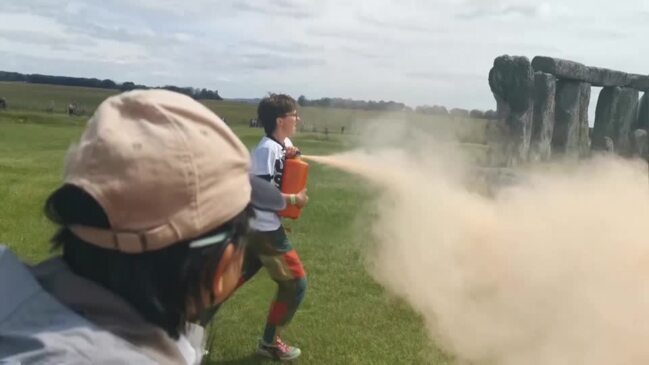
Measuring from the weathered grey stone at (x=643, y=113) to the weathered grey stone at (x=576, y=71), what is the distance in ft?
4.39

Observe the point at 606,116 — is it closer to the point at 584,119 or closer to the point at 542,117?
the point at 584,119

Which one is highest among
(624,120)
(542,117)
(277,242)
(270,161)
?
(270,161)

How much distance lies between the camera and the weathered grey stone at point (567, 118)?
65.8 ft

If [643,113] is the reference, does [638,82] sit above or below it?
above

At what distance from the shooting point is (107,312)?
1645 millimetres

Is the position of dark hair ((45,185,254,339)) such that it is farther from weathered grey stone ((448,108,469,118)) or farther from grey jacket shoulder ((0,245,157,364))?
weathered grey stone ((448,108,469,118))

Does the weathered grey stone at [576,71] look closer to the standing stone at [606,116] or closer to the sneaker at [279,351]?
the standing stone at [606,116]

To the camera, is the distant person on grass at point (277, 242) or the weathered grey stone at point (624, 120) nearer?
the distant person on grass at point (277, 242)

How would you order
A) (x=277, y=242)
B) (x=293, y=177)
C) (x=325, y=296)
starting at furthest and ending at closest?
(x=325, y=296), (x=293, y=177), (x=277, y=242)

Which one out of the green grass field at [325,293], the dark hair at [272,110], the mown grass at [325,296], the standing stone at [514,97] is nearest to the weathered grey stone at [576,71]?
the standing stone at [514,97]

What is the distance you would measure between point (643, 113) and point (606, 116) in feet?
5.15

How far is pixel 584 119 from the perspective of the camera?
21094 mm

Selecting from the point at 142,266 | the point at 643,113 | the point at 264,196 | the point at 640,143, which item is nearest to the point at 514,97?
the point at 640,143

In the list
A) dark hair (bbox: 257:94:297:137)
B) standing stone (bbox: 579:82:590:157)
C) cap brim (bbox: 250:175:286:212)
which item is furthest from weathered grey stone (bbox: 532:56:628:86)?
cap brim (bbox: 250:175:286:212)
